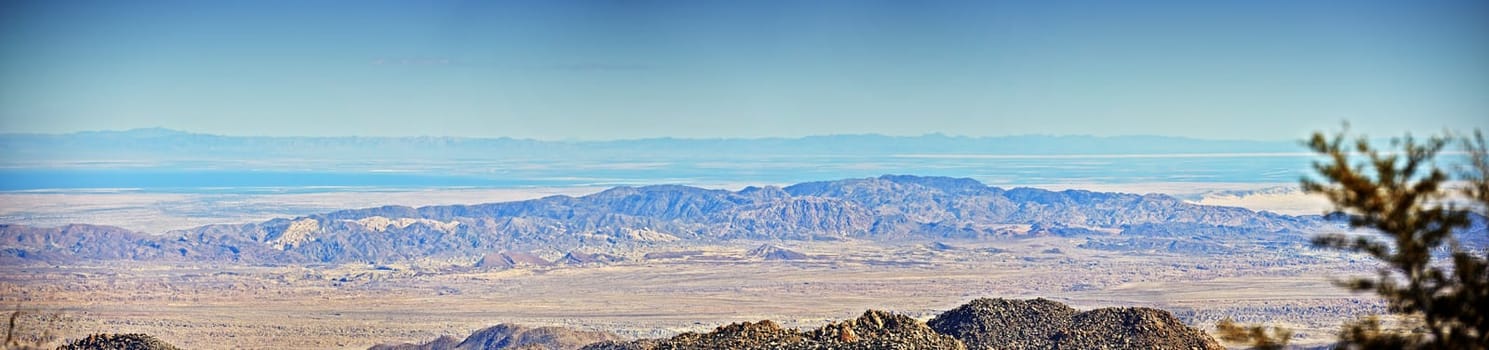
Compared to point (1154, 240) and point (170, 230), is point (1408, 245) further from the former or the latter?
point (170, 230)

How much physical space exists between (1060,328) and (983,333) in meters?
1.76

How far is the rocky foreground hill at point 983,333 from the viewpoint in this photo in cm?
2792

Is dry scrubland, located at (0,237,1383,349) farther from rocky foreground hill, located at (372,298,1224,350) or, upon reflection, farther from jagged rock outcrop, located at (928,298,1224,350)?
rocky foreground hill, located at (372,298,1224,350)

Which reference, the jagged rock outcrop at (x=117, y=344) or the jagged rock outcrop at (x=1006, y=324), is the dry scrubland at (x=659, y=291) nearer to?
the jagged rock outcrop at (x=117, y=344)

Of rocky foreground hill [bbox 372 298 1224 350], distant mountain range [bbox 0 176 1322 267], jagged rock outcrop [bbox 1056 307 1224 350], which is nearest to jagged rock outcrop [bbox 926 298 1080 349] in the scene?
rocky foreground hill [bbox 372 298 1224 350]

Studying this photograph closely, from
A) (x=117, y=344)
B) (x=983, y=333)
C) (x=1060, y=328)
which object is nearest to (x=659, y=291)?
(x=117, y=344)

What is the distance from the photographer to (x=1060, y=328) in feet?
107

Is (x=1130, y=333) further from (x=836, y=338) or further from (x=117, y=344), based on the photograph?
(x=117, y=344)

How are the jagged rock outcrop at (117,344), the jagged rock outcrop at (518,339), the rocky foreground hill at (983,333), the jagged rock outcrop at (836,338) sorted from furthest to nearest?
the jagged rock outcrop at (518,339) < the jagged rock outcrop at (117,344) < the rocky foreground hill at (983,333) < the jagged rock outcrop at (836,338)

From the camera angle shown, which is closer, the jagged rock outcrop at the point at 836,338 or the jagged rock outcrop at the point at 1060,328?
the jagged rock outcrop at the point at 836,338

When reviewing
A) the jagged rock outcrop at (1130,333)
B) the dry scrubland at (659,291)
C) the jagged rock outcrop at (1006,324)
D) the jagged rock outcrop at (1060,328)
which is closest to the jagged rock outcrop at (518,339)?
the dry scrubland at (659,291)

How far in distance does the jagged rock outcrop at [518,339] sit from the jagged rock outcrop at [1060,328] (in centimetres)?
2310

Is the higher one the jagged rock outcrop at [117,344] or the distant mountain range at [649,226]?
the jagged rock outcrop at [117,344]

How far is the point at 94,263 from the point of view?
127938 mm
